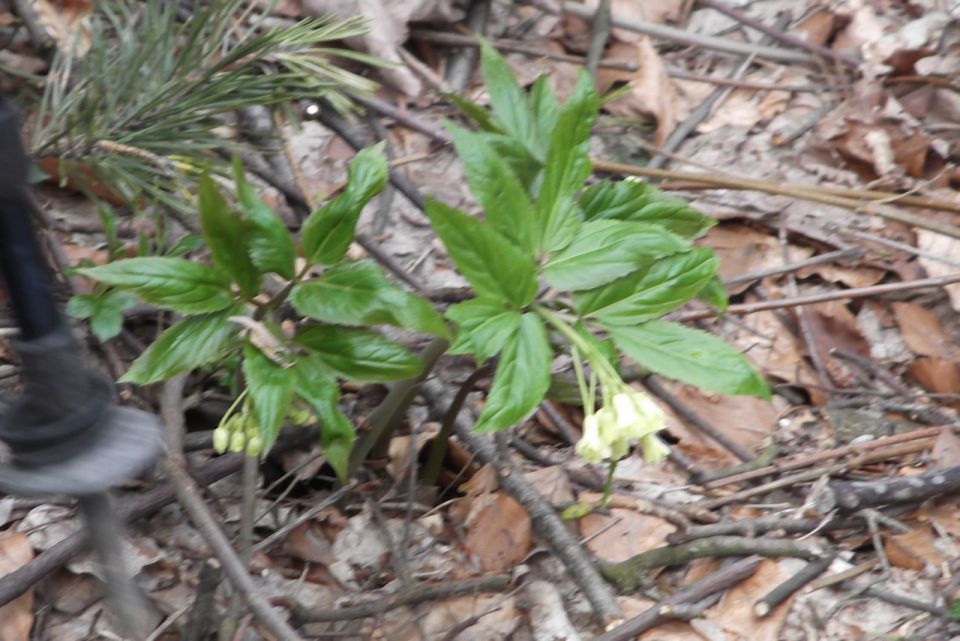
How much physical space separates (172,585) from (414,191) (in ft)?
2.66

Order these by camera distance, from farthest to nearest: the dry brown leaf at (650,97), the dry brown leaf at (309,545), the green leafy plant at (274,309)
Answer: the dry brown leaf at (650,97)
the dry brown leaf at (309,545)
the green leafy plant at (274,309)

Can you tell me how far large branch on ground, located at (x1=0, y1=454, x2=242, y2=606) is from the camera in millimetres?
1229

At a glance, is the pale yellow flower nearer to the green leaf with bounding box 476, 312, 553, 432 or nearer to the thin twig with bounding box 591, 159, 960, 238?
the green leaf with bounding box 476, 312, 553, 432

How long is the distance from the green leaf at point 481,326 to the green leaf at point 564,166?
0.41 ft

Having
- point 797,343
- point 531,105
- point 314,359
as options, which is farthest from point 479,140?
point 797,343

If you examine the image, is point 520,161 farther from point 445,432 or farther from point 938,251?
point 938,251

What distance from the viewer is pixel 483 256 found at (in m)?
1.10

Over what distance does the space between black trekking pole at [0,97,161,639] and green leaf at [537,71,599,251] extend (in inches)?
26.8

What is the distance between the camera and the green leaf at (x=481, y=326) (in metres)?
1.07

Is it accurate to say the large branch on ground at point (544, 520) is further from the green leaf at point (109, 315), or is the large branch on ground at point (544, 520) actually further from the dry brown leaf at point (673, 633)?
the green leaf at point (109, 315)

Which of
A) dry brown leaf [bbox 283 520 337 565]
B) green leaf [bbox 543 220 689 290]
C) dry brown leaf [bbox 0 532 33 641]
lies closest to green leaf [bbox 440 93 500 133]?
green leaf [bbox 543 220 689 290]

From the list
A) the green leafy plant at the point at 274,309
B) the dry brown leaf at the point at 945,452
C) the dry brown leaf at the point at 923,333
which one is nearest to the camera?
the green leafy plant at the point at 274,309

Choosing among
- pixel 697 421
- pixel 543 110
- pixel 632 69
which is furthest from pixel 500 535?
pixel 632 69

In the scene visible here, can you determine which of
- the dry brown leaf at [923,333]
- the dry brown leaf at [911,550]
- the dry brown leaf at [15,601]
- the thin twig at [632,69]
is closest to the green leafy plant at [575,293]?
the dry brown leaf at [911,550]
